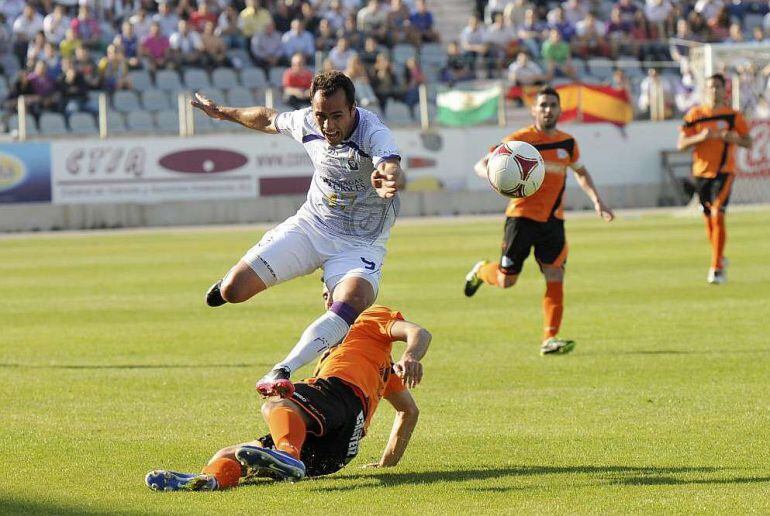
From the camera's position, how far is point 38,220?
31578 mm

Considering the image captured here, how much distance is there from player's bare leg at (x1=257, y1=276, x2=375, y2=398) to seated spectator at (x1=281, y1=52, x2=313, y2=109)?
23.0 m

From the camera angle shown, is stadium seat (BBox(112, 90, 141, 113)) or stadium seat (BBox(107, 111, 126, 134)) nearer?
stadium seat (BBox(107, 111, 126, 134))

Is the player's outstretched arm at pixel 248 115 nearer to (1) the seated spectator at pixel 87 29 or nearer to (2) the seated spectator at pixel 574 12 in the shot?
(1) the seated spectator at pixel 87 29

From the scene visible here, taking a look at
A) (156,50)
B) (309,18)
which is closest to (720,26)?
(309,18)

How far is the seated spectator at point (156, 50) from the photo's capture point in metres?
32.9

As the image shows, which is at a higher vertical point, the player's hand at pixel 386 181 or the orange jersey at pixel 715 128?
the player's hand at pixel 386 181

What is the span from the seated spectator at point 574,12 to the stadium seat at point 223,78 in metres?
9.56

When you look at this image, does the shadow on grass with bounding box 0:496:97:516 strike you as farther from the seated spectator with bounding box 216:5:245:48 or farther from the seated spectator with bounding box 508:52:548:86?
the seated spectator with bounding box 216:5:245:48

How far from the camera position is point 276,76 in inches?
1336

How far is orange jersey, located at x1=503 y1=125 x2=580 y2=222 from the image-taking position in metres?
12.1

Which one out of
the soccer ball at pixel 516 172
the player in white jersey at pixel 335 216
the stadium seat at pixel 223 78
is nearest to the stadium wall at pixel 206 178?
the stadium seat at pixel 223 78

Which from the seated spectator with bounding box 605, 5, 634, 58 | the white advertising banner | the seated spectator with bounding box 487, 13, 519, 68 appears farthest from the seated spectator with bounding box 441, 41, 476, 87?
the white advertising banner

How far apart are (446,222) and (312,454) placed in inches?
940

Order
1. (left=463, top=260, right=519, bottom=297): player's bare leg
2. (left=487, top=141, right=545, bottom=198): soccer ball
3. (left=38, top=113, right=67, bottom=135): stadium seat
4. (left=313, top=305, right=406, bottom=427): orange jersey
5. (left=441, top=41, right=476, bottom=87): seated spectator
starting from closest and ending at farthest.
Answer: (left=313, top=305, right=406, bottom=427): orange jersey → (left=487, top=141, right=545, bottom=198): soccer ball → (left=463, top=260, right=519, bottom=297): player's bare leg → (left=38, top=113, right=67, bottom=135): stadium seat → (left=441, top=41, right=476, bottom=87): seated spectator
